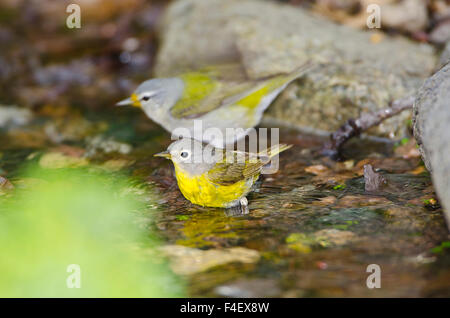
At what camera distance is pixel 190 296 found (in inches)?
119

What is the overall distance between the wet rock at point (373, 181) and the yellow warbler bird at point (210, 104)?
1.71 meters

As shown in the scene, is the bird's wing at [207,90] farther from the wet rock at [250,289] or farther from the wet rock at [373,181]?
the wet rock at [250,289]

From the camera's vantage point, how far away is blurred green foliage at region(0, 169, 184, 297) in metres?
3.13

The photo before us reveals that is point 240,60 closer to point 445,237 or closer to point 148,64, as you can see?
point 148,64

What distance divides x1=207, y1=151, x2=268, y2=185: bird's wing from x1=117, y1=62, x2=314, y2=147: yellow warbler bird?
112cm

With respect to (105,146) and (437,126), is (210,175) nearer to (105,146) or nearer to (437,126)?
(437,126)

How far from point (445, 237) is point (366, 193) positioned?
3.15 feet

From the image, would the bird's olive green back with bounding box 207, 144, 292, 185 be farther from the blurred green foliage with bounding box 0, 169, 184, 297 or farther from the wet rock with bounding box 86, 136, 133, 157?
the wet rock with bounding box 86, 136, 133, 157

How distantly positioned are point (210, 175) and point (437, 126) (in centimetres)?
180

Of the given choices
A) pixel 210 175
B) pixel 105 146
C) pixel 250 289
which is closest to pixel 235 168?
pixel 210 175

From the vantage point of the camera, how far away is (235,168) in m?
4.27

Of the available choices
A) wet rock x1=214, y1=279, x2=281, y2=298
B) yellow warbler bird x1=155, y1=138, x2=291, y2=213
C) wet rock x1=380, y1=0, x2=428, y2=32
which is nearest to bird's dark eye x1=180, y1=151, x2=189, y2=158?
yellow warbler bird x1=155, y1=138, x2=291, y2=213
